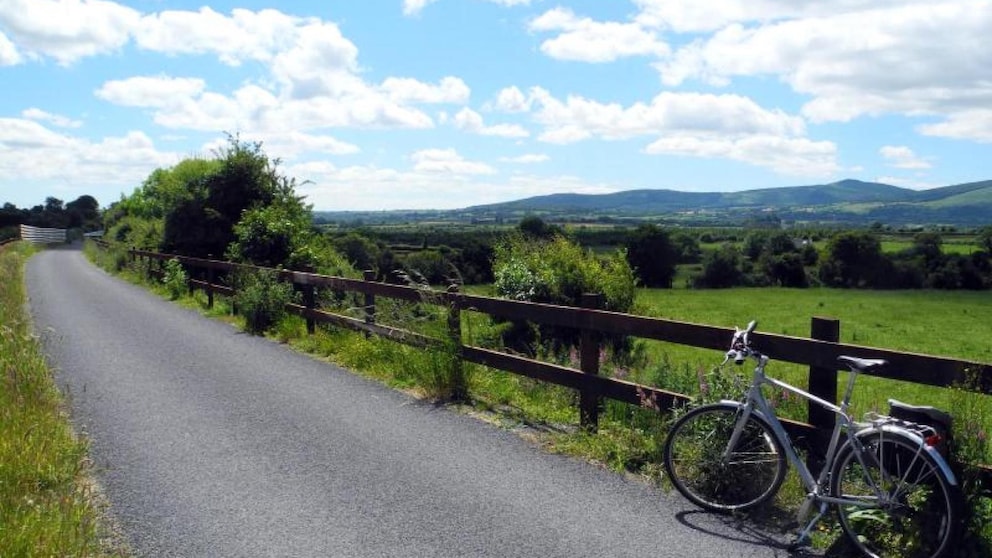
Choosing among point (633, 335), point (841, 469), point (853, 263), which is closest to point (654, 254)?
point (853, 263)

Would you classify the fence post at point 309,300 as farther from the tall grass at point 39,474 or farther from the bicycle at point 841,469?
the bicycle at point 841,469

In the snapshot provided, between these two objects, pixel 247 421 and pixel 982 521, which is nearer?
pixel 982 521

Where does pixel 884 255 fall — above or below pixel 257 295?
below

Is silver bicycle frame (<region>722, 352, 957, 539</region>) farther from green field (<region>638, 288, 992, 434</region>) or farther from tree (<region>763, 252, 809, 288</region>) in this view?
tree (<region>763, 252, 809, 288</region>)

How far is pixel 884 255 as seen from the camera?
326 ft

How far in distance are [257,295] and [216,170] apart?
1261 centimetres

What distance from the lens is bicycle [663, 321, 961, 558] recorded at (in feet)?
13.7

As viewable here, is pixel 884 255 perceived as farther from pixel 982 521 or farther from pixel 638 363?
pixel 982 521

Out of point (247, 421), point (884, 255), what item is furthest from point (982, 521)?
point (884, 255)

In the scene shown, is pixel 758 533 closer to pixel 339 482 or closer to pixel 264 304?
pixel 339 482

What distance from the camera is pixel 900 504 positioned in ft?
14.0

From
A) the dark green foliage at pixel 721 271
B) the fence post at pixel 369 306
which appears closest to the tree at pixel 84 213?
the dark green foliage at pixel 721 271

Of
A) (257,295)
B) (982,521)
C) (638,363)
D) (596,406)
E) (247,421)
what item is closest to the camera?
(982,521)

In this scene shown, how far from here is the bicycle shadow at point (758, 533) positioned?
14.8ft
